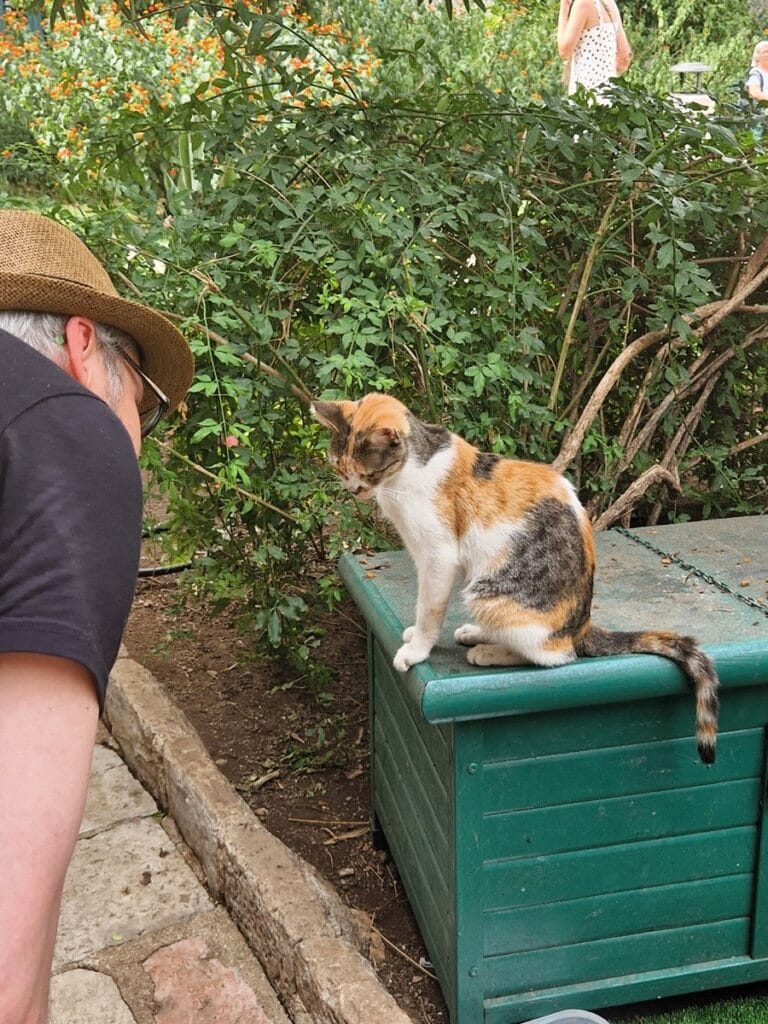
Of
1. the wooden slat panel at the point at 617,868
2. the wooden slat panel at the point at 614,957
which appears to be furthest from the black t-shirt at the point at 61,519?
the wooden slat panel at the point at 614,957

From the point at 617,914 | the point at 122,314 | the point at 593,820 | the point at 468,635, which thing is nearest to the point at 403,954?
the point at 617,914

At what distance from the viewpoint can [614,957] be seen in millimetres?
2232

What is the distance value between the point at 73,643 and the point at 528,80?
39.3 ft

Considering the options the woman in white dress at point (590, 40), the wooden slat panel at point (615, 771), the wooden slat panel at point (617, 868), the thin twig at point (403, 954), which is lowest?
the thin twig at point (403, 954)

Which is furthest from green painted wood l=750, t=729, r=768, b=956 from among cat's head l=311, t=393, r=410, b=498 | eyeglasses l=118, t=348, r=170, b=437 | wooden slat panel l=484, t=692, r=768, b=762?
eyeglasses l=118, t=348, r=170, b=437

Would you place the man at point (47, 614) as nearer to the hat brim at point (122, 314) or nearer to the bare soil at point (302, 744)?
the hat brim at point (122, 314)

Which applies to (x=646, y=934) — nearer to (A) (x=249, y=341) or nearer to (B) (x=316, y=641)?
(B) (x=316, y=641)

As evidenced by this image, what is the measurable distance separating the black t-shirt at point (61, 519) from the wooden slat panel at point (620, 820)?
127 cm

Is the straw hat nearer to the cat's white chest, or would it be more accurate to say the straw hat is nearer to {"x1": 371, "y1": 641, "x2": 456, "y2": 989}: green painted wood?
the cat's white chest

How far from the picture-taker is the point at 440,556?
209 cm

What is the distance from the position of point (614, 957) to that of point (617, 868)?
0.73ft

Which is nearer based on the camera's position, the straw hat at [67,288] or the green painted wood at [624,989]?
the straw hat at [67,288]

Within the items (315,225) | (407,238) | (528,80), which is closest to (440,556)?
(407,238)

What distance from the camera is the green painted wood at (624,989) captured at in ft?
7.16
